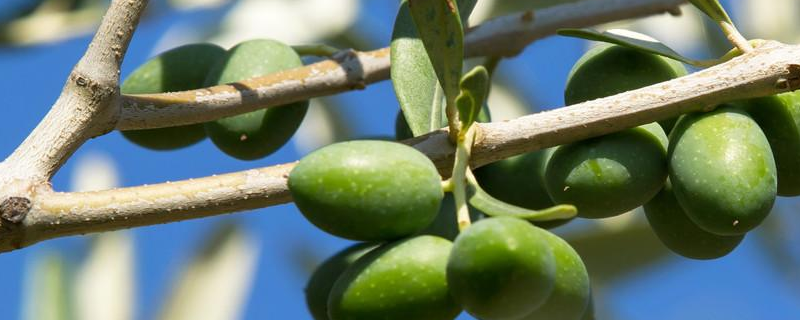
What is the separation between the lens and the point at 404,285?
1.10 metres

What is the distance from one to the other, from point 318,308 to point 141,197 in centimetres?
32

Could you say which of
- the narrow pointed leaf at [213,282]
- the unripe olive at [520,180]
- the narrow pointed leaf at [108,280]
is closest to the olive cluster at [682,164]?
the unripe olive at [520,180]

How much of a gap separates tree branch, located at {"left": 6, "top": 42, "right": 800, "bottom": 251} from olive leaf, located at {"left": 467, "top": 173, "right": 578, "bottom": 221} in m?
0.09

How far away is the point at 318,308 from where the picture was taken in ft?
4.72

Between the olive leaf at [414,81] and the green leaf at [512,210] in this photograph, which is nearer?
the green leaf at [512,210]

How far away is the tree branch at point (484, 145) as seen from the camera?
1194mm

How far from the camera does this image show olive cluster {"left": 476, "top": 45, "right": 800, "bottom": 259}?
1255 mm

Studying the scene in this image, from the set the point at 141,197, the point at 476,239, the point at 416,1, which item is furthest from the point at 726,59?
the point at 141,197

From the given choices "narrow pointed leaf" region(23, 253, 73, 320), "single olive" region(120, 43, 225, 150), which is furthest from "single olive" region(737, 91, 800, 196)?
"narrow pointed leaf" region(23, 253, 73, 320)

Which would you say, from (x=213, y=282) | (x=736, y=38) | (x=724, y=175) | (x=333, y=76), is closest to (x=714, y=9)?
(x=736, y=38)

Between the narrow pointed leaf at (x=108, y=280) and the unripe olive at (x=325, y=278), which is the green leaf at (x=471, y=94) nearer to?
the unripe olive at (x=325, y=278)

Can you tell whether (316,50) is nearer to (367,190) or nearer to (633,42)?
(633,42)

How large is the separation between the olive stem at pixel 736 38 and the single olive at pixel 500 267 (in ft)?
1.48

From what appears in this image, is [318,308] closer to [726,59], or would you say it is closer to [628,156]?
[628,156]
